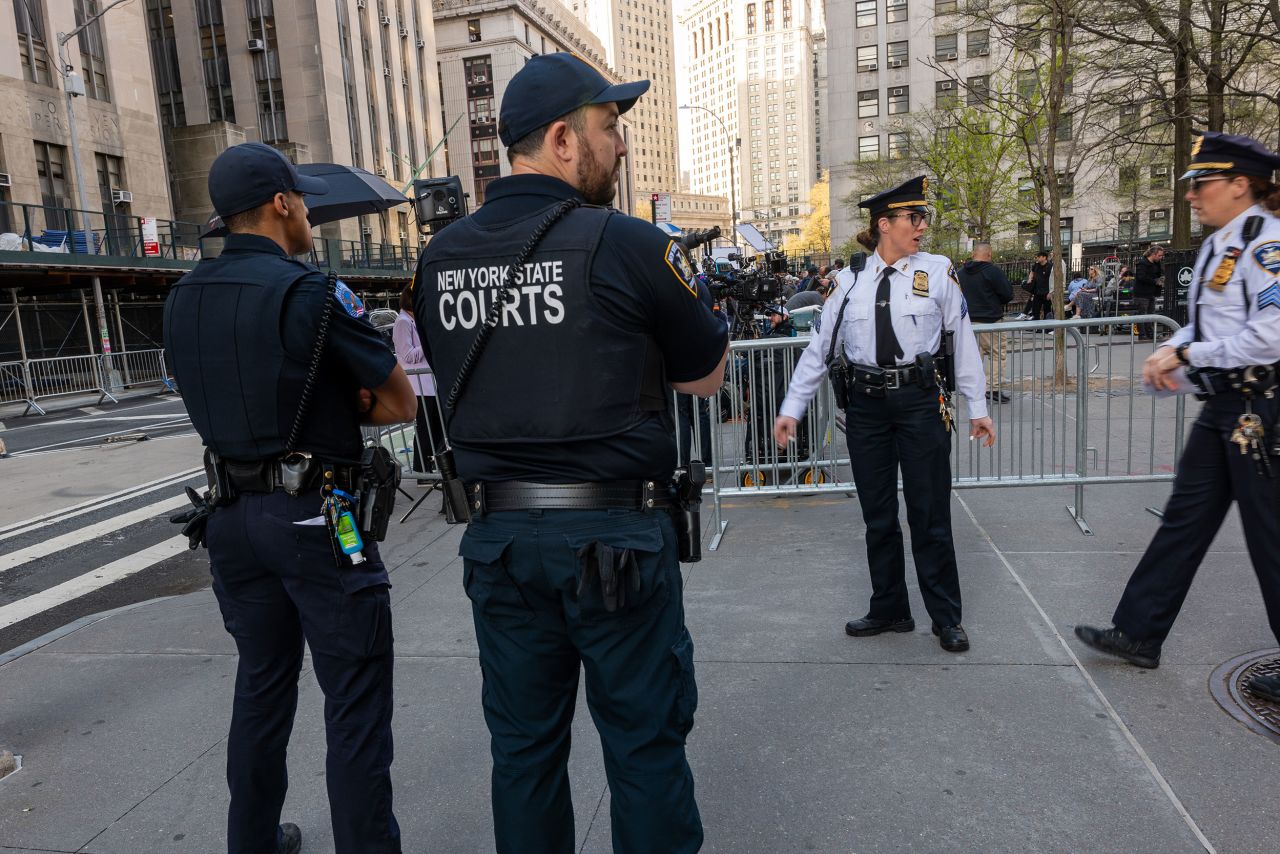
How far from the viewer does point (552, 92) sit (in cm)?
205

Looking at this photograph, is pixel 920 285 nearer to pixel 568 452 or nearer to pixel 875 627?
pixel 875 627

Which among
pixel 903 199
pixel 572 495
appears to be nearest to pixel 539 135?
pixel 572 495

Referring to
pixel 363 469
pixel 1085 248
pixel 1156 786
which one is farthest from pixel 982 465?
pixel 1085 248

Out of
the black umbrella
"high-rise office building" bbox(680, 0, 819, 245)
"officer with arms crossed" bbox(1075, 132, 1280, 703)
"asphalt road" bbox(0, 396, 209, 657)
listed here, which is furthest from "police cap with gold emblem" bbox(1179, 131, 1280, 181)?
"high-rise office building" bbox(680, 0, 819, 245)

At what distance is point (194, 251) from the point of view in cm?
2894

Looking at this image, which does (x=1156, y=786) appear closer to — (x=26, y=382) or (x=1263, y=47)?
(x=1263, y=47)

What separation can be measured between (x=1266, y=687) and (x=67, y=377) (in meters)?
23.7

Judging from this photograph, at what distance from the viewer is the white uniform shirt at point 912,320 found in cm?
405

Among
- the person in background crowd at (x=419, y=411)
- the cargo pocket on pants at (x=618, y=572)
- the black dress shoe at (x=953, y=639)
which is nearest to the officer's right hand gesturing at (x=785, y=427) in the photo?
the black dress shoe at (x=953, y=639)

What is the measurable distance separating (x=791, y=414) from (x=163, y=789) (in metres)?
2.96

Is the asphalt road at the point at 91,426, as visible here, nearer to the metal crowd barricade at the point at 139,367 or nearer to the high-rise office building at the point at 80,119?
the metal crowd barricade at the point at 139,367

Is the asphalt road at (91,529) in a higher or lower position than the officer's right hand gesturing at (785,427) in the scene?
lower

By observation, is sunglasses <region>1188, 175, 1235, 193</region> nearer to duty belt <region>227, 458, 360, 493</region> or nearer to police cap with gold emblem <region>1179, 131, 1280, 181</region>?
police cap with gold emblem <region>1179, 131, 1280, 181</region>

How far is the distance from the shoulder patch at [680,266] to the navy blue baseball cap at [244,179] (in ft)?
4.10
